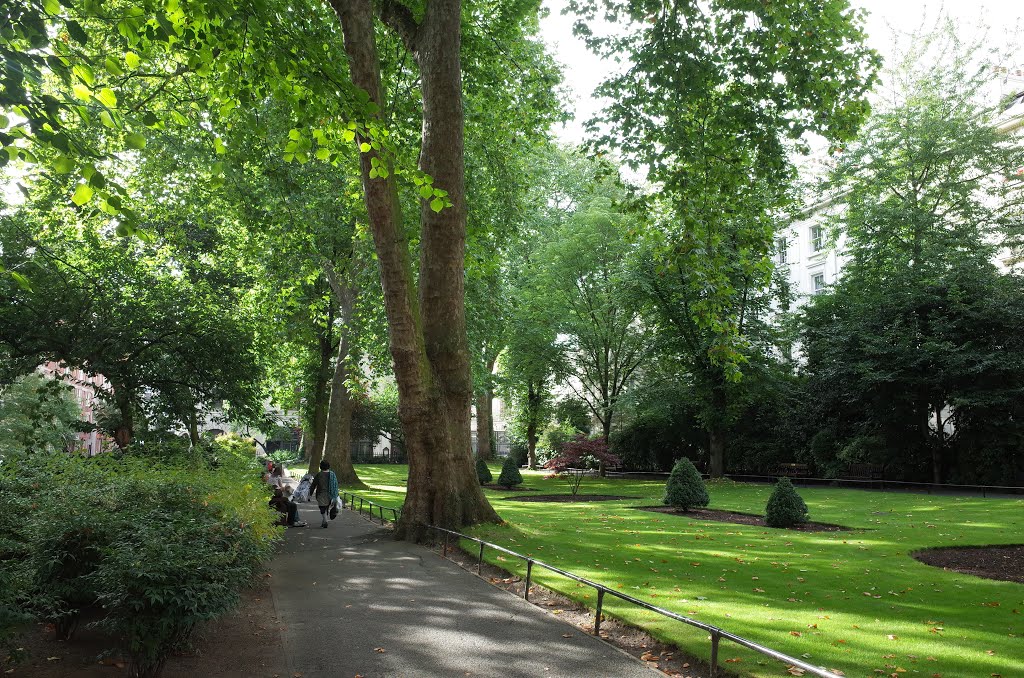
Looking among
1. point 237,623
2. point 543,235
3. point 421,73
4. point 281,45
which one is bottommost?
point 237,623

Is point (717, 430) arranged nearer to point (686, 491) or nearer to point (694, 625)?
point (686, 491)

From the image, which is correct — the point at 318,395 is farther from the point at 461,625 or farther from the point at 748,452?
the point at 461,625

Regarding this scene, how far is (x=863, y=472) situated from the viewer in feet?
106

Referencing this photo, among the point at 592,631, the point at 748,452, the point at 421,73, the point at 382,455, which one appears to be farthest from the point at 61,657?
the point at 382,455

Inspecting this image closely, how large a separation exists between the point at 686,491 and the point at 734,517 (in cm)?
184

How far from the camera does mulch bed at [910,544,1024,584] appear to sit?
11.1 meters

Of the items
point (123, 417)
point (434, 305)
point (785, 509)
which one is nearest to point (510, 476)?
point (785, 509)

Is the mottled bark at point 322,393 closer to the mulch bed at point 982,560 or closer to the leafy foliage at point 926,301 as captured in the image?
the leafy foliage at point 926,301

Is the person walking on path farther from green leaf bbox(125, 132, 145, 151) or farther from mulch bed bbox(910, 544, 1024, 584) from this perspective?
green leaf bbox(125, 132, 145, 151)

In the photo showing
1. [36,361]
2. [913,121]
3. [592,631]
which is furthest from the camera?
[913,121]

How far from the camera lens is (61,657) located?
271 inches

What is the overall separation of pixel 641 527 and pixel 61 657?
1250 centimetres

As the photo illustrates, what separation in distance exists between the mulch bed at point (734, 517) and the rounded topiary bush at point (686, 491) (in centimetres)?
21

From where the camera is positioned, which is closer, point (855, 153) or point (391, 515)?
point (391, 515)
